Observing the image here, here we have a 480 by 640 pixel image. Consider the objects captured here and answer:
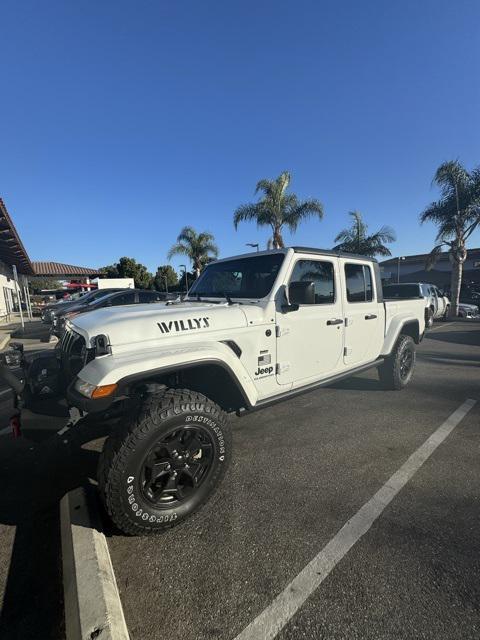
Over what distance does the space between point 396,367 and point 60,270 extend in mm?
54558

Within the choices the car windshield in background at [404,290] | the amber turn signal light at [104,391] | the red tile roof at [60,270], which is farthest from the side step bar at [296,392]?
the red tile roof at [60,270]

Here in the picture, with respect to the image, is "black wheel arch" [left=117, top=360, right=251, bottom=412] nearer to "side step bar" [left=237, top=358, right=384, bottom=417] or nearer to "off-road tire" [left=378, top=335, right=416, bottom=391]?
"side step bar" [left=237, top=358, right=384, bottom=417]

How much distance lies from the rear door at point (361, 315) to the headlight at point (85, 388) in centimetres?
291

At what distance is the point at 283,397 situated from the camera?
323cm

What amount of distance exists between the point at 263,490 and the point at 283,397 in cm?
86

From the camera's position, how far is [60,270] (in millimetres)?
50125

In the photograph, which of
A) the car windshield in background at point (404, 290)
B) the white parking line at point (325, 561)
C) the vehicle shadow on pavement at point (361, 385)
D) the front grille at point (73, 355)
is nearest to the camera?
the white parking line at point (325, 561)

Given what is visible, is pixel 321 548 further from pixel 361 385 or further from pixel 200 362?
pixel 361 385

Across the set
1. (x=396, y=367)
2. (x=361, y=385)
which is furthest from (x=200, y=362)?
(x=361, y=385)

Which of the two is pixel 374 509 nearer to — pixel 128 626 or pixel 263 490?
pixel 263 490

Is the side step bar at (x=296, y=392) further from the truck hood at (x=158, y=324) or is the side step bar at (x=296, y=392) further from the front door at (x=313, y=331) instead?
the truck hood at (x=158, y=324)

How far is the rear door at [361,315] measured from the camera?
4035 mm

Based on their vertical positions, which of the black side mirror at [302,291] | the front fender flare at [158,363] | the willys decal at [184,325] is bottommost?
the front fender flare at [158,363]

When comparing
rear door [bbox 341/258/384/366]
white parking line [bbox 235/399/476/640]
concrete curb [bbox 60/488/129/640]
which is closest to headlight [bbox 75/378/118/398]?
concrete curb [bbox 60/488/129/640]
